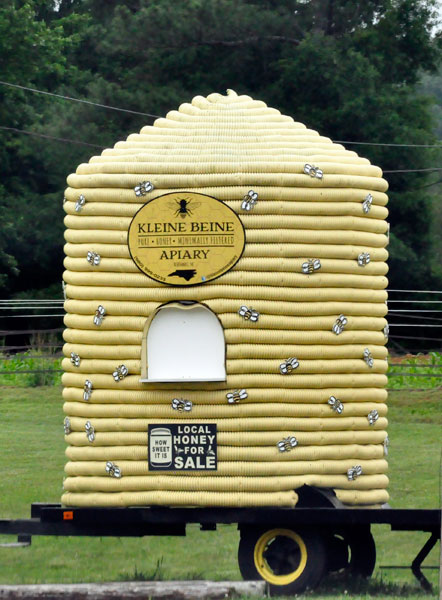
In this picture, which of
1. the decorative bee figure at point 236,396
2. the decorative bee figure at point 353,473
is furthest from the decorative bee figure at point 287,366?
the decorative bee figure at point 353,473

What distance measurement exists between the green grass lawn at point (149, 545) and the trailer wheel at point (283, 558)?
0.14 meters

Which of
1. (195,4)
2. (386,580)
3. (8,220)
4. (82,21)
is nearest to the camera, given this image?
(386,580)

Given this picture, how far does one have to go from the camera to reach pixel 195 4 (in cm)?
2580

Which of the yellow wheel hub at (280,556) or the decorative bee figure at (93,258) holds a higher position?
the decorative bee figure at (93,258)

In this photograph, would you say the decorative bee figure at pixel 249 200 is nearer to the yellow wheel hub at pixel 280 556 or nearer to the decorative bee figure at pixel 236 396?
the decorative bee figure at pixel 236 396

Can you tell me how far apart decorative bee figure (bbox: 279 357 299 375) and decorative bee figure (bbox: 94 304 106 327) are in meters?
1.15

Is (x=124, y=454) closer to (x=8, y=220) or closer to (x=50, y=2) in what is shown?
(x=8, y=220)

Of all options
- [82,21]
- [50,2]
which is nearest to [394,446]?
[82,21]

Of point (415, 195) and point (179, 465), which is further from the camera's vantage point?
point (415, 195)

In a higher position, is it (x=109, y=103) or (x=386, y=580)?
(x=109, y=103)

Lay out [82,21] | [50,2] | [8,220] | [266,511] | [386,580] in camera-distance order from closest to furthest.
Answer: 1. [266,511]
2. [386,580]
3. [8,220]
4. [82,21]
5. [50,2]

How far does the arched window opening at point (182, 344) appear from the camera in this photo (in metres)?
7.89

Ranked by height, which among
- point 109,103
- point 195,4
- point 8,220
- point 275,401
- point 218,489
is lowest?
point 218,489

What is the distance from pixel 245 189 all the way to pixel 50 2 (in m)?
29.5
